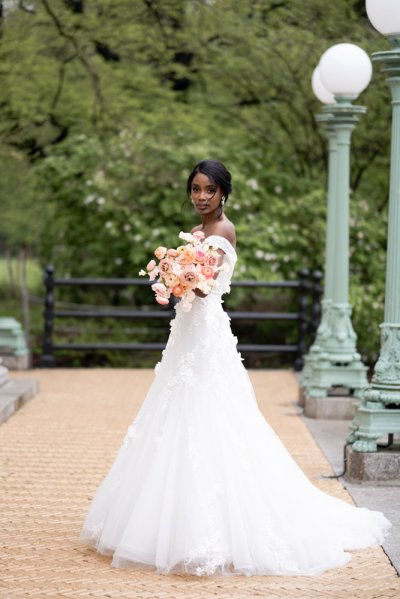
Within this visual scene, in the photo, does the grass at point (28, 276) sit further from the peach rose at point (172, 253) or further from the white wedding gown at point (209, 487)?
the peach rose at point (172, 253)

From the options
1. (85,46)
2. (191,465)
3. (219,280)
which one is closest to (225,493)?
(191,465)

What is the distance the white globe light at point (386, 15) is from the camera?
8.36 meters

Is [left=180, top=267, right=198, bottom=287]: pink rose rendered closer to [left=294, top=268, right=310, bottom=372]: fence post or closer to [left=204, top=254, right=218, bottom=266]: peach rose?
[left=204, top=254, right=218, bottom=266]: peach rose

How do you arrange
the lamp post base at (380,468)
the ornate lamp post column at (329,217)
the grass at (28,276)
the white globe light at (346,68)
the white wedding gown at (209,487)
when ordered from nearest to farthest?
the white wedding gown at (209,487) → the lamp post base at (380,468) → the white globe light at (346,68) → the ornate lamp post column at (329,217) → the grass at (28,276)

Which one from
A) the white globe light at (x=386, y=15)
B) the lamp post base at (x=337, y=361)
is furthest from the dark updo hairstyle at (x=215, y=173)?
the lamp post base at (x=337, y=361)

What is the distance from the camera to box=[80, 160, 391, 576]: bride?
6.05m

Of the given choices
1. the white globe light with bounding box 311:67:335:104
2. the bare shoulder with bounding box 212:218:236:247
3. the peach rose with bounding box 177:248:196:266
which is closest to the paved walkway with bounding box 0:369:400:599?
the peach rose with bounding box 177:248:196:266

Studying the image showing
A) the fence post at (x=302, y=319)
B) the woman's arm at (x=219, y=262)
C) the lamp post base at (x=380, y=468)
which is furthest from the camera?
the fence post at (x=302, y=319)

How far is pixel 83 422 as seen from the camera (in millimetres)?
11562

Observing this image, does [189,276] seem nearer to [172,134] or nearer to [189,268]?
[189,268]

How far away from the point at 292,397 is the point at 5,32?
8.44m

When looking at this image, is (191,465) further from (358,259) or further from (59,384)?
(358,259)

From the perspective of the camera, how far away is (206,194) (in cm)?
651

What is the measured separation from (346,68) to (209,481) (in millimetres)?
5711
